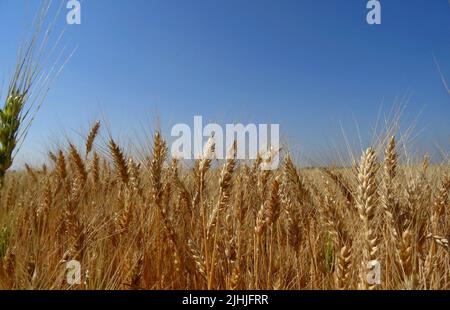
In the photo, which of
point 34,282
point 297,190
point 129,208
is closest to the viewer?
point 34,282

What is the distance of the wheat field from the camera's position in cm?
155

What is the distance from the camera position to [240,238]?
1.78 meters

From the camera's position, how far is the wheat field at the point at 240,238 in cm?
155

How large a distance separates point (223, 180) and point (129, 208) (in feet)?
1.87

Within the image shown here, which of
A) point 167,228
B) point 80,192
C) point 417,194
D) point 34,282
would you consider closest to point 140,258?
point 167,228

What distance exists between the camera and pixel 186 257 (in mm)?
1894

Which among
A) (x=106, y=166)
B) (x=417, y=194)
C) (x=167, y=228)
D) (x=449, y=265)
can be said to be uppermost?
(x=106, y=166)

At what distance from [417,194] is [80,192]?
197 centimetres

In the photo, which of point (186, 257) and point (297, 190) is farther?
point (297, 190)

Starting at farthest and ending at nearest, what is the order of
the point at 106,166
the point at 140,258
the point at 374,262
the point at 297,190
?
the point at 106,166, the point at 297,190, the point at 140,258, the point at 374,262
